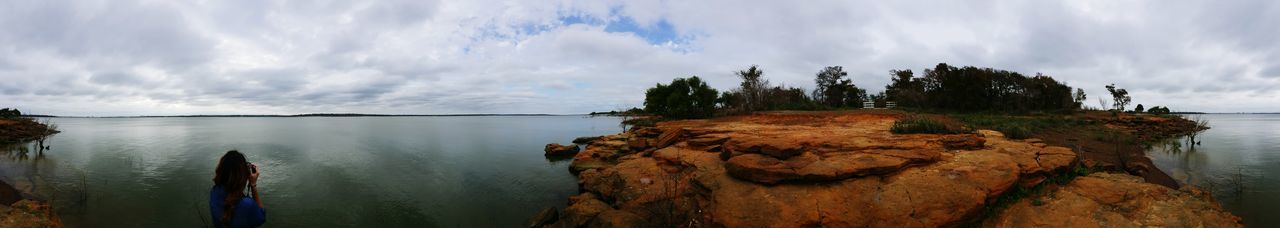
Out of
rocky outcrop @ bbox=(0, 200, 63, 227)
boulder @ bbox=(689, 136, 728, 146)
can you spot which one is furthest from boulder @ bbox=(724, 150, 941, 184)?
rocky outcrop @ bbox=(0, 200, 63, 227)

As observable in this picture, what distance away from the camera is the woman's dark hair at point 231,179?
534cm

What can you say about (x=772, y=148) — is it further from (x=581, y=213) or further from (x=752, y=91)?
(x=752, y=91)

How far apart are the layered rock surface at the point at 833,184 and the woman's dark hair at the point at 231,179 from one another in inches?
207

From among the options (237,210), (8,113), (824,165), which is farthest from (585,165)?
(8,113)

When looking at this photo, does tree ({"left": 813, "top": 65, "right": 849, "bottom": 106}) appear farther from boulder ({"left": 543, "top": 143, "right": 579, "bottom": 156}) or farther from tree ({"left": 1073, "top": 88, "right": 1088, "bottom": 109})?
boulder ({"left": 543, "top": 143, "right": 579, "bottom": 156})

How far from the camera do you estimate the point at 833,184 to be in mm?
8141

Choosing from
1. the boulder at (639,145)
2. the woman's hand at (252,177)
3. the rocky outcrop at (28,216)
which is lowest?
the rocky outcrop at (28,216)

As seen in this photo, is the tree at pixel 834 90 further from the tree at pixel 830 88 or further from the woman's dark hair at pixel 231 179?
the woman's dark hair at pixel 231 179

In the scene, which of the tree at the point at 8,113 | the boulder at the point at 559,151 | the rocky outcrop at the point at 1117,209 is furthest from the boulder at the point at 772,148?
the tree at the point at 8,113

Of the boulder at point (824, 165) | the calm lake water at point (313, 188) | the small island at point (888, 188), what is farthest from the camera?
the calm lake water at point (313, 188)

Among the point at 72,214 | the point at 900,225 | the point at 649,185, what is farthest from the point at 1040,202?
the point at 72,214

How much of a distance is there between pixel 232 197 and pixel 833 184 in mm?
9397

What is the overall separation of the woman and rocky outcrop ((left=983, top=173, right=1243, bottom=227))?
1130cm

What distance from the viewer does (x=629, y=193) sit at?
36.4ft
